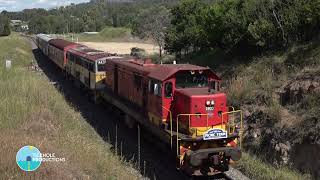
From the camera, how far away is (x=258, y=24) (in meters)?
24.2

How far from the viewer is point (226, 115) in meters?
13.8

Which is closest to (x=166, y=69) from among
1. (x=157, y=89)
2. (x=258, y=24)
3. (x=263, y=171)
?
(x=157, y=89)

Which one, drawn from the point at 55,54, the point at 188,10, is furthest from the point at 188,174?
the point at 55,54

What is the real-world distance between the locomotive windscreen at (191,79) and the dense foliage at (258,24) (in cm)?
1001

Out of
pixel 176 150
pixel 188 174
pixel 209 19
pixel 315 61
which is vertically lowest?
pixel 188 174

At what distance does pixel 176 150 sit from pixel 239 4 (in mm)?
17269

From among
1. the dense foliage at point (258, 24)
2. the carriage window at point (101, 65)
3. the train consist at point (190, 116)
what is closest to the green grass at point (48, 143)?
the train consist at point (190, 116)

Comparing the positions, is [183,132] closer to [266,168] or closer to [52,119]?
[266,168]

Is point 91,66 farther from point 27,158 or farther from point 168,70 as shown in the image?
point 27,158

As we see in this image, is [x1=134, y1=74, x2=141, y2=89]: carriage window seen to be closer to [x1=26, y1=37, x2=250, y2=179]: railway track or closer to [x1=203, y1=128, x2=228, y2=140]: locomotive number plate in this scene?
[x1=26, y1=37, x2=250, y2=179]: railway track

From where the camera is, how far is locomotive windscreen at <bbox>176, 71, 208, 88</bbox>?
1394cm

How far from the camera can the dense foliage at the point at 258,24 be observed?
23.1m

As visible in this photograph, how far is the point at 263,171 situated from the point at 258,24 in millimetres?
12203

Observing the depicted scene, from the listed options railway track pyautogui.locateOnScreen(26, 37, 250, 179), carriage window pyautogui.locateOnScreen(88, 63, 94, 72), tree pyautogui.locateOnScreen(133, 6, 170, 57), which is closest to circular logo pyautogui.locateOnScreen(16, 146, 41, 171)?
railway track pyautogui.locateOnScreen(26, 37, 250, 179)
